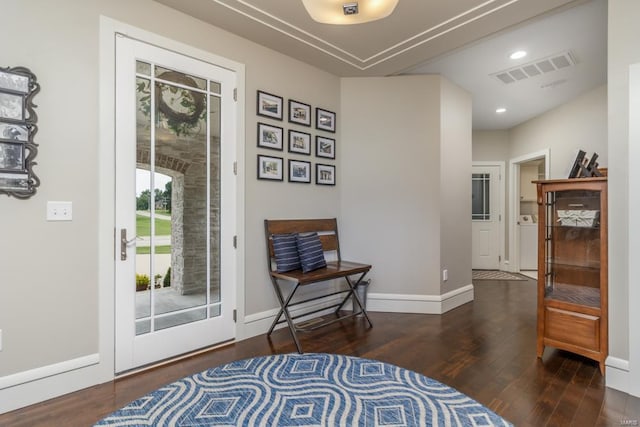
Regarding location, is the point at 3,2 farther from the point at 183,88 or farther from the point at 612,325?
the point at 612,325

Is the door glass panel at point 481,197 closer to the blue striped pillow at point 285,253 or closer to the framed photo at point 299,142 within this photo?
the framed photo at point 299,142

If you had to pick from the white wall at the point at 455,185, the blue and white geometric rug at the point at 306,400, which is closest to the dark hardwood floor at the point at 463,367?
the blue and white geometric rug at the point at 306,400

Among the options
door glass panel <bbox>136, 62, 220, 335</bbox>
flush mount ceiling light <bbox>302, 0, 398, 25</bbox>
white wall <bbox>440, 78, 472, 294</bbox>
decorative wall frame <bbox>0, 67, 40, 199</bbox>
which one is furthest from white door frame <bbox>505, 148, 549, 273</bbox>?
decorative wall frame <bbox>0, 67, 40, 199</bbox>

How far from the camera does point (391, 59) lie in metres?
3.43

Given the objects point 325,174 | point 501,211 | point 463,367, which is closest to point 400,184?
point 325,174

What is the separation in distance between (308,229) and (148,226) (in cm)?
155

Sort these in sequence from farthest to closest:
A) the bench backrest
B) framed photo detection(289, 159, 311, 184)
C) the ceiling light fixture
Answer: framed photo detection(289, 159, 311, 184), the ceiling light fixture, the bench backrest

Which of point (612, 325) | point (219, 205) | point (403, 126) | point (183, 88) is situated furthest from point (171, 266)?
point (612, 325)

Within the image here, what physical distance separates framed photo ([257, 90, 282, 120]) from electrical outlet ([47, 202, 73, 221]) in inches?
66.9

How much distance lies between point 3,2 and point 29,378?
2198mm

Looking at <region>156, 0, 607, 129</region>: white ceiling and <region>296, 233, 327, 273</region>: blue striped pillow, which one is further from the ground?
<region>156, 0, 607, 129</region>: white ceiling

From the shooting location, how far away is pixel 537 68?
3.68m

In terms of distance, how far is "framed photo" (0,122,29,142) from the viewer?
1920 mm

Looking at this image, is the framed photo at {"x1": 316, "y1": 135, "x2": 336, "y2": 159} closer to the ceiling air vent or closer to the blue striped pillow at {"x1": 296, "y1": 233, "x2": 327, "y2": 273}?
the blue striped pillow at {"x1": 296, "y1": 233, "x2": 327, "y2": 273}
